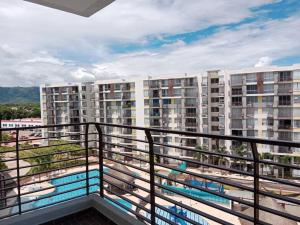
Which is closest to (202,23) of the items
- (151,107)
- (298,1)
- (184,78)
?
(298,1)

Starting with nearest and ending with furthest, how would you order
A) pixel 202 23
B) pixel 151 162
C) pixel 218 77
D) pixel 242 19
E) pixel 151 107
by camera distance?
pixel 151 162 → pixel 218 77 → pixel 151 107 → pixel 242 19 → pixel 202 23

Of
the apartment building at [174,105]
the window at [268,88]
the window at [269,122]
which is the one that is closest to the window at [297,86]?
the window at [268,88]

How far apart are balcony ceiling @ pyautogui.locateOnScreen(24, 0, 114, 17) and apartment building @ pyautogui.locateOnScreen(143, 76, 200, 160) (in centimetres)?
2193

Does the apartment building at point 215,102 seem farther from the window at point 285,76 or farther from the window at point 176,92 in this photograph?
the window at point 285,76

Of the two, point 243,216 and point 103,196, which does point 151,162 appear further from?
point 103,196

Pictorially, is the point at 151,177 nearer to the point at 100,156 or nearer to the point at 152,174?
the point at 152,174

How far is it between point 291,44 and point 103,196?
31605mm

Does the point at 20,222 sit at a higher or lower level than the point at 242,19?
lower

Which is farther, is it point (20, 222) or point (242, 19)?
point (242, 19)

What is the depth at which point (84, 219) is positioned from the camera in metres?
2.44

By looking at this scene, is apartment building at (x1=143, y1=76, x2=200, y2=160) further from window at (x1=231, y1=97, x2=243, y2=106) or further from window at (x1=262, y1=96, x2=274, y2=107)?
window at (x1=262, y1=96, x2=274, y2=107)

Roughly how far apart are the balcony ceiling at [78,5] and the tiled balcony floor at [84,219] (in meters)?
2.08

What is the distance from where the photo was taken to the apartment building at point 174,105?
80.7 ft

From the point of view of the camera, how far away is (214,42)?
32906 mm
